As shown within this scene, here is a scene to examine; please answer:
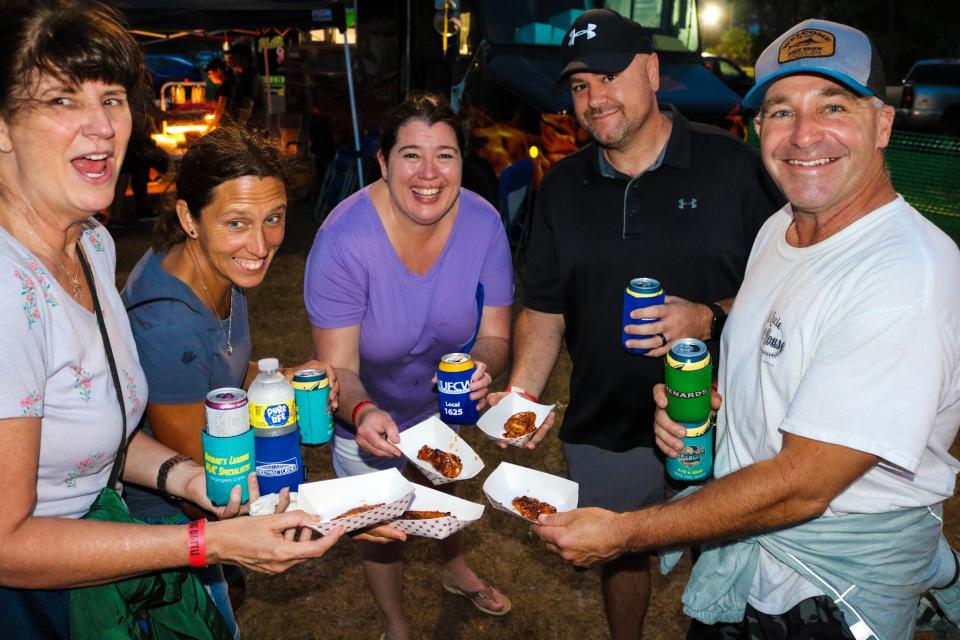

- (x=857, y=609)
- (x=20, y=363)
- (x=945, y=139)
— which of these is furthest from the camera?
(x=945, y=139)

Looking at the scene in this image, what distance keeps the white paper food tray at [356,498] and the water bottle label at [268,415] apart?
23cm

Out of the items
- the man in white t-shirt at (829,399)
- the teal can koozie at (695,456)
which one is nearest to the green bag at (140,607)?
the man in white t-shirt at (829,399)

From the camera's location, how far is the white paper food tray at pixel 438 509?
2.42 m

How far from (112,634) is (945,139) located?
13.6 meters

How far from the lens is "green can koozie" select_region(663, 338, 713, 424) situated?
2.28 meters

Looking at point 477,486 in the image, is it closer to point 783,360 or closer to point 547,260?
point 547,260

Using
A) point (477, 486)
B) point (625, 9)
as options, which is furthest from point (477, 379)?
point (625, 9)

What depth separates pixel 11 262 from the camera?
1769 mm

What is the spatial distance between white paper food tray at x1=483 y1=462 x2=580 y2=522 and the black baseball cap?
156 centimetres

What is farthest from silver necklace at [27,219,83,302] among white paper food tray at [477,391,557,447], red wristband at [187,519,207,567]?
white paper food tray at [477,391,557,447]

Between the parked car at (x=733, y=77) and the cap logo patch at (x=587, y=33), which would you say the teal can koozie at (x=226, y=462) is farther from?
the parked car at (x=733, y=77)

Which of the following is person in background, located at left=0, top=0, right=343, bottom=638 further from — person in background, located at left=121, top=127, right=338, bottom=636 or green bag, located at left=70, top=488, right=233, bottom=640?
person in background, located at left=121, top=127, right=338, bottom=636

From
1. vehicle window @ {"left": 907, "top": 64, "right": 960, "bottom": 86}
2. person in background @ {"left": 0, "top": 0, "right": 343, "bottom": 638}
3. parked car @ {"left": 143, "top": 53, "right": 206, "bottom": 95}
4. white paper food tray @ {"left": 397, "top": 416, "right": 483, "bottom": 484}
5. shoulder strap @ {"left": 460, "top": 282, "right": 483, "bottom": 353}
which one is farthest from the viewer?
parked car @ {"left": 143, "top": 53, "right": 206, "bottom": 95}

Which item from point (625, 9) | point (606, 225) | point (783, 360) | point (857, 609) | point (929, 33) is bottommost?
point (857, 609)
